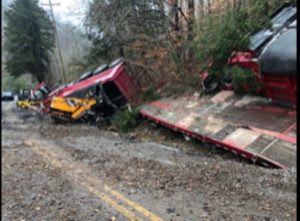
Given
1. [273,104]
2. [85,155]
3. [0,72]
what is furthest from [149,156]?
[0,72]

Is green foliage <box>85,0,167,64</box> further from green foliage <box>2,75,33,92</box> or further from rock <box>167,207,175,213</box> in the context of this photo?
rock <box>167,207,175,213</box>

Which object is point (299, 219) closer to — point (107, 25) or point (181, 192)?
point (181, 192)

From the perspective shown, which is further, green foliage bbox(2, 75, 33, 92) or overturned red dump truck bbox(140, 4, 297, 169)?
overturned red dump truck bbox(140, 4, 297, 169)

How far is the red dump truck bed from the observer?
590 cm

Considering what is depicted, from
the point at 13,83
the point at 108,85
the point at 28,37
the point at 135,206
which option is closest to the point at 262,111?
the point at 135,206

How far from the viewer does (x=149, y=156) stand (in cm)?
695

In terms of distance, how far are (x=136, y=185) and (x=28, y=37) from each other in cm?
267

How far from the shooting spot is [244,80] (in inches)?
313

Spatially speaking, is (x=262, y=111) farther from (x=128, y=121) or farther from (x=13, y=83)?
(x=13, y=83)

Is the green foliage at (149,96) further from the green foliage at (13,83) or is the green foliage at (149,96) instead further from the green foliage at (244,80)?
the green foliage at (13,83)

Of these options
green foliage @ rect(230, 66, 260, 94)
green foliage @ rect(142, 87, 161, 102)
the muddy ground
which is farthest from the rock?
green foliage @ rect(142, 87, 161, 102)

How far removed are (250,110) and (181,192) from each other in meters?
4.27

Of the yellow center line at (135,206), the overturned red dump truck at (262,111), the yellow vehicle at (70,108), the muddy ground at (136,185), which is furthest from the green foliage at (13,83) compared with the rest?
the yellow vehicle at (70,108)

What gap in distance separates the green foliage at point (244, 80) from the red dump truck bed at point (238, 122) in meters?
0.23
